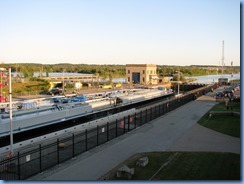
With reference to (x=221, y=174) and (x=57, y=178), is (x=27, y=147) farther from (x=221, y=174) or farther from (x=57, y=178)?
(x=221, y=174)

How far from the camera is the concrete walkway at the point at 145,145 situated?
14547mm

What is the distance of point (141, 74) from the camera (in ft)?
294

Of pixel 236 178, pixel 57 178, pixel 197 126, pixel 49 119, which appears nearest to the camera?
pixel 236 178

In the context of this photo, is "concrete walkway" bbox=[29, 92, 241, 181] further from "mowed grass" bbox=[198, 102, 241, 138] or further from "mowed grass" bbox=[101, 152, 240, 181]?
"mowed grass" bbox=[101, 152, 240, 181]

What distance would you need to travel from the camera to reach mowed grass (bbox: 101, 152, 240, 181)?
13.5 meters

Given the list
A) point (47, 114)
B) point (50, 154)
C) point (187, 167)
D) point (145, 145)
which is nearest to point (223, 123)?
point (145, 145)

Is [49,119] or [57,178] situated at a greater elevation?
[49,119]

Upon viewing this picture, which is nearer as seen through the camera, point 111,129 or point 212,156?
point 212,156

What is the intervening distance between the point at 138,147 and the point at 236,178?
24.6 ft

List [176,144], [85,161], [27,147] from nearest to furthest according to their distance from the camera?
[85,161] < [27,147] < [176,144]

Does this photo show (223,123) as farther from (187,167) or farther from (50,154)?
(50,154)

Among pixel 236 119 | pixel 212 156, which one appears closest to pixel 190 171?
pixel 212 156

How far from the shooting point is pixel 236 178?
13.0 meters

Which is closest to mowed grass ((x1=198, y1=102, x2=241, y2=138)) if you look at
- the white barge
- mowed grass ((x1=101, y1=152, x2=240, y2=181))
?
→ mowed grass ((x1=101, y1=152, x2=240, y2=181))
